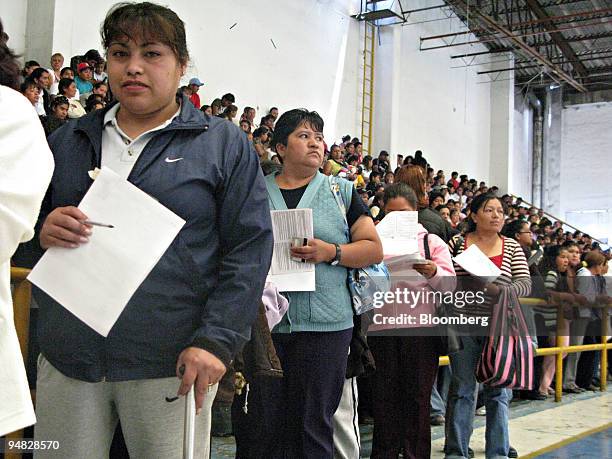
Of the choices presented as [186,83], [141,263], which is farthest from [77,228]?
[186,83]

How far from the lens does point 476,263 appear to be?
3953mm

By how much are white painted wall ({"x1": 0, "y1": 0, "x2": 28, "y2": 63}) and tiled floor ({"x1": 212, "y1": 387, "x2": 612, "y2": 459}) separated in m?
7.36

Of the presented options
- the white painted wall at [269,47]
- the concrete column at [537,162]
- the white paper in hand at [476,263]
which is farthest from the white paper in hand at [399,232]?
the concrete column at [537,162]

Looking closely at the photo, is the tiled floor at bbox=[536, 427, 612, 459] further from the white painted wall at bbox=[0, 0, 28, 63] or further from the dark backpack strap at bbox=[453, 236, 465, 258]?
the white painted wall at bbox=[0, 0, 28, 63]

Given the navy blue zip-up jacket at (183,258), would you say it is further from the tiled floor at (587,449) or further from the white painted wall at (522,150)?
the white painted wall at (522,150)

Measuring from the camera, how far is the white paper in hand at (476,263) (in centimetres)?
393

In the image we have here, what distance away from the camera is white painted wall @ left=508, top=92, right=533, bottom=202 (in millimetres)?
23656

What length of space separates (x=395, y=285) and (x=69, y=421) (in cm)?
246

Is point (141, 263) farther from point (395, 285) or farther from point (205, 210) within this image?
point (395, 285)

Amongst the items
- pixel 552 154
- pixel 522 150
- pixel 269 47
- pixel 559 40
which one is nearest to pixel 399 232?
pixel 269 47

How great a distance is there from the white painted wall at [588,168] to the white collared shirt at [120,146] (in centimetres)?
2392

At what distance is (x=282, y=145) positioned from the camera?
304 centimetres

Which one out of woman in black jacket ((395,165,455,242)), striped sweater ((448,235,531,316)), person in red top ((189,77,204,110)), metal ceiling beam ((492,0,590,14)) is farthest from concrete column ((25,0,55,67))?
metal ceiling beam ((492,0,590,14))

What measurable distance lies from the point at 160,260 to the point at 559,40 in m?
21.2
